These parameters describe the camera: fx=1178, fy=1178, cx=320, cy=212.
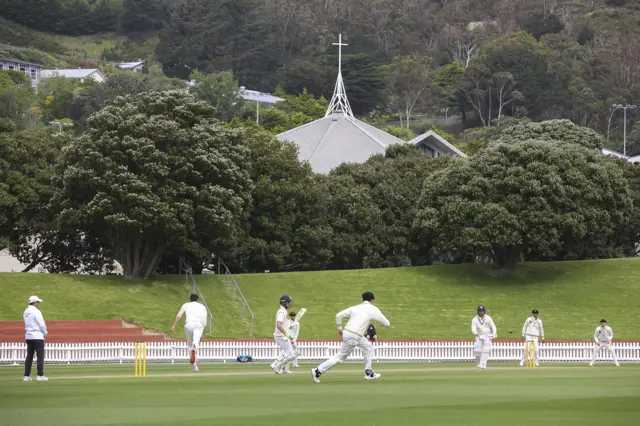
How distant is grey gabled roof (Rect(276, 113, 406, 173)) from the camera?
A: 79250mm

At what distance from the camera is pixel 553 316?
54938 millimetres

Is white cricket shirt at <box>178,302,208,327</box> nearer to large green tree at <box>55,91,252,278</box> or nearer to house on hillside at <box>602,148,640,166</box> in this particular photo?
large green tree at <box>55,91,252,278</box>

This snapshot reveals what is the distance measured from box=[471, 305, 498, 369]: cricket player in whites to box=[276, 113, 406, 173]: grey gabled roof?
154ft

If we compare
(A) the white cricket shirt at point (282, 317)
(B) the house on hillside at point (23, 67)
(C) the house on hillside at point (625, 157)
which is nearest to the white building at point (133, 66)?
(B) the house on hillside at point (23, 67)

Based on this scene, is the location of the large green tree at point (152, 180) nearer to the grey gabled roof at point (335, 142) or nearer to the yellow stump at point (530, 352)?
the grey gabled roof at point (335, 142)

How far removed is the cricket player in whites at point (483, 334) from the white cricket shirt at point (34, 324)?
11.3 metres

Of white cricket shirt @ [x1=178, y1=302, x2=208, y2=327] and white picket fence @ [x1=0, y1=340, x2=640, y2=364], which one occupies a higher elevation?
white cricket shirt @ [x1=178, y1=302, x2=208, y2=327]

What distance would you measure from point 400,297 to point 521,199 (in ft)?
28.6

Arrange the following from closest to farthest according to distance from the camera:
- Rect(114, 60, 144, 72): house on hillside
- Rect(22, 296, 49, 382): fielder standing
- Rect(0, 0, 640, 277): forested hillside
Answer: Rect(22, 296, 49, 382): fielder standing < Rect(0, 0, 640, 277): forested hillside < Rect(114, 60, 144, 72): house on hillside

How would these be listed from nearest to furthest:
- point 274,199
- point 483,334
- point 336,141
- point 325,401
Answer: point 325,401 → point 483,334 → point 274,199 → point 336,141

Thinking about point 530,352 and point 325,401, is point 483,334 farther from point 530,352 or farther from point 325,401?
point 325,401

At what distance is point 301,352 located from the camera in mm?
38969

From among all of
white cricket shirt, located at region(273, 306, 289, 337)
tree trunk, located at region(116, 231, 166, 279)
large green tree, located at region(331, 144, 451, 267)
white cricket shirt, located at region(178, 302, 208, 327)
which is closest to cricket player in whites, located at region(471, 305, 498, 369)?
white cricket shirt, located at region(273, 306, 289, 337)

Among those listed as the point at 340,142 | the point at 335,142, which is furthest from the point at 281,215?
the point at 340,142
